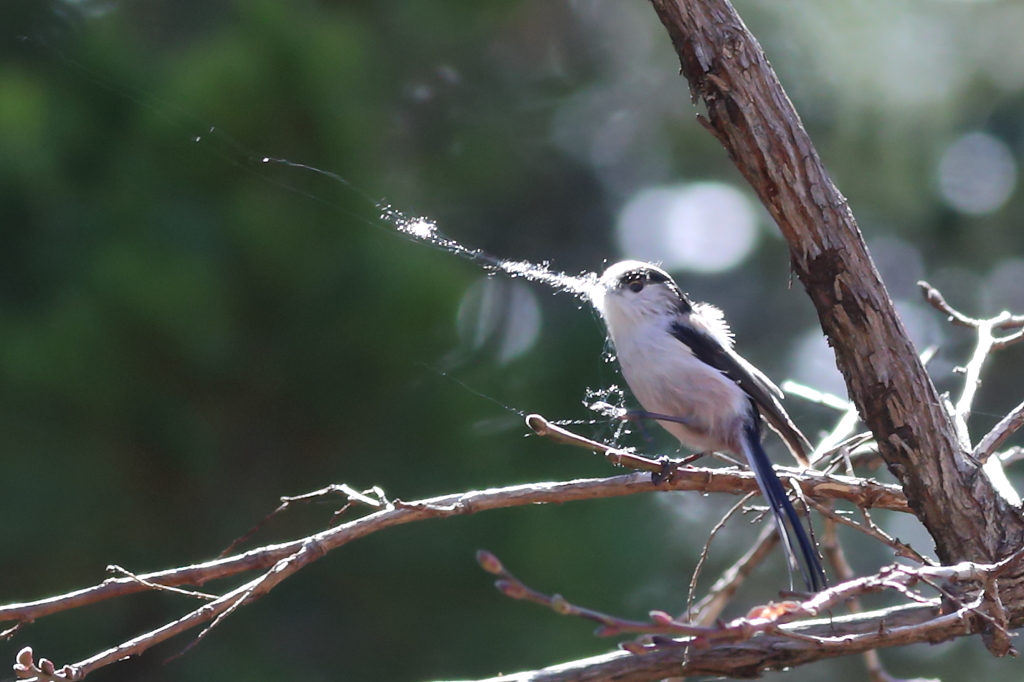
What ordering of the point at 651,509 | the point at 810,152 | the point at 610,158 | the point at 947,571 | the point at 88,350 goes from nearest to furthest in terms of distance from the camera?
the point at 947,571 < the point at 810,152 < the point at 88,350 < the point at 651,509 < the point at 610,158

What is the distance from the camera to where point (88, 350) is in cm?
292

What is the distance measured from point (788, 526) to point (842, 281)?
59 cm

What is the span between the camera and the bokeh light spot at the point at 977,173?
18.7 feet

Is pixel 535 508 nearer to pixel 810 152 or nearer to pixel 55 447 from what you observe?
pixel 55 447

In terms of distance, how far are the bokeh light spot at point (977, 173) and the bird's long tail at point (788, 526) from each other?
180 inches

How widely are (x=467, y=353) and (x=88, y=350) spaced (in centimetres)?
120

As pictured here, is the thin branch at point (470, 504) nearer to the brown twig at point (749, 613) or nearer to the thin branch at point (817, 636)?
the thin branch at point (817, 636)

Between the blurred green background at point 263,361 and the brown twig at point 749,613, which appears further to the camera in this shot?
the blurred green background at point 263,361

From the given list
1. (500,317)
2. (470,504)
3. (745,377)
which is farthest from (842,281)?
(500,317)

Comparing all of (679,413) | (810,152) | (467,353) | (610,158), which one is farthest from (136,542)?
(610,158)

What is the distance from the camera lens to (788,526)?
1.82m

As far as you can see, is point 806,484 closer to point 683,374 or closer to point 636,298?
point 683,374

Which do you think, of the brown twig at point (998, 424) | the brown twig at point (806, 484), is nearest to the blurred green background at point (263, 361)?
the brown twig at point (806, 484)

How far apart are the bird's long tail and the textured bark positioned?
0.65 ft
